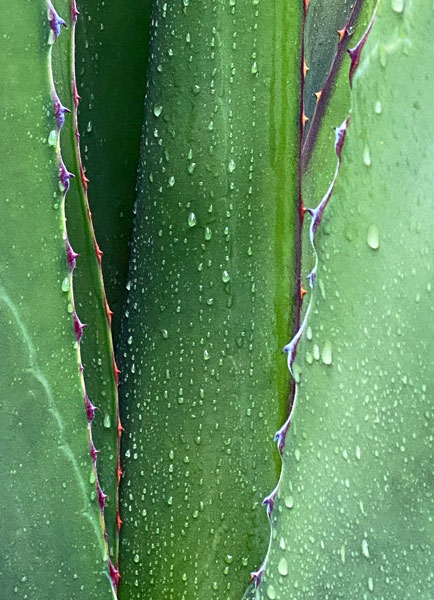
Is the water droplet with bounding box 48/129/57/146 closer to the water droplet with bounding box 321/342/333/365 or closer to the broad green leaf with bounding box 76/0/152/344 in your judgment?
the broad green leaf with bounding box 76/0/152/344

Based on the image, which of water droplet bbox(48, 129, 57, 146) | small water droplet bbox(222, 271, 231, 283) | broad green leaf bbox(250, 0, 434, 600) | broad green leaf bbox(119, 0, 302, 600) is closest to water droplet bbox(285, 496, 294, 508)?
broad green leaf bbox(250, 0, 434, 600)

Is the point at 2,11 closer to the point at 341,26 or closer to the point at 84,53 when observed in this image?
the point at 84,53

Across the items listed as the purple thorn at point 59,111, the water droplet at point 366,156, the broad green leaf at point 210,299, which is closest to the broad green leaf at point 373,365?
the water droplet at point 366,156

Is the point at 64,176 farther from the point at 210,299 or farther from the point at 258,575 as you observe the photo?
the point at 258,575

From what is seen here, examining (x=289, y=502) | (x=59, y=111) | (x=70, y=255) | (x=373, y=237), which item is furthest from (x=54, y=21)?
Result: (x=289, y=502)

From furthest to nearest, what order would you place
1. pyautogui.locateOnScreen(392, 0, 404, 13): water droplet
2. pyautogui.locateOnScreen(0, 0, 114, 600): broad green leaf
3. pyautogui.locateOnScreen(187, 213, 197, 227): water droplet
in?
pyautogui.locateOnScreen(187, 213, 197, 227): water droplet < pyautogui.locateOnScreen(0, 0, 114, 600): broad green leaf < pyautogui.locateOnScreen(392, 0, 404, 13): water droplet

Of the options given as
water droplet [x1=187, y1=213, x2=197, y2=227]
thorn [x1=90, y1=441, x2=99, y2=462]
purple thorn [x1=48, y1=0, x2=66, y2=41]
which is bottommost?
thorn [x1=90, y1=441, x2=99, y2=462]
